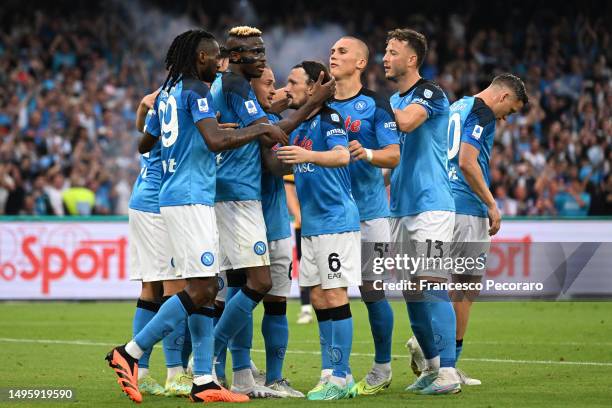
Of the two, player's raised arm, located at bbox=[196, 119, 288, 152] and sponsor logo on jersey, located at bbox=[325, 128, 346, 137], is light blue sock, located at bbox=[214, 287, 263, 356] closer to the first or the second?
player's raised arm, located at bbox=[196, 119, 288, 152]

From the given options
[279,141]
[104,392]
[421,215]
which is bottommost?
[104,392]

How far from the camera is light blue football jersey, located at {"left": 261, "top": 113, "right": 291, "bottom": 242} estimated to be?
8.70 meters

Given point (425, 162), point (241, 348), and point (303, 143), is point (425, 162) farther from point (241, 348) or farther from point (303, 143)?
point (241, 348)

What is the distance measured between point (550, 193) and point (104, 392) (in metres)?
14.5

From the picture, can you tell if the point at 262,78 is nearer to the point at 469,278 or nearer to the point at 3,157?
the point at 469,278

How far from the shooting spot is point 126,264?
1742cm

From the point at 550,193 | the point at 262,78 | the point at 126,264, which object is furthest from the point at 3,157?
the point at 262,78

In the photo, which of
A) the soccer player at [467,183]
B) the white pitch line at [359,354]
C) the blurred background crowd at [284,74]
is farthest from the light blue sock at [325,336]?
the blurred background crowd at [284,74]

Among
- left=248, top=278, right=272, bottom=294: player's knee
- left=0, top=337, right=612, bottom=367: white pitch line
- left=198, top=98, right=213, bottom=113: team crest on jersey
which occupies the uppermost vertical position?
left=198, top=98, right=213, bottom=113: team crest on jersey

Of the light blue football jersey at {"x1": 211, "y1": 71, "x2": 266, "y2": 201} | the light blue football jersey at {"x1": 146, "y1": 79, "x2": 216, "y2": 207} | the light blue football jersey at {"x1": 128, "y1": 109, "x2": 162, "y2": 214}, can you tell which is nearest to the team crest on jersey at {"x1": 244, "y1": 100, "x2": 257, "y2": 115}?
the light blue football jersey at {"x1": 211, "y1": 71, "x2": 266, "y2": 201}

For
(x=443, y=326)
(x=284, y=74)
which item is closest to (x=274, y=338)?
(x=443, y=326)

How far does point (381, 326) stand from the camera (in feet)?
28.5

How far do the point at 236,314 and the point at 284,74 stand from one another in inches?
762

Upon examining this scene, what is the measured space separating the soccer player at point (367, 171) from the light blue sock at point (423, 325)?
230 millimetres
